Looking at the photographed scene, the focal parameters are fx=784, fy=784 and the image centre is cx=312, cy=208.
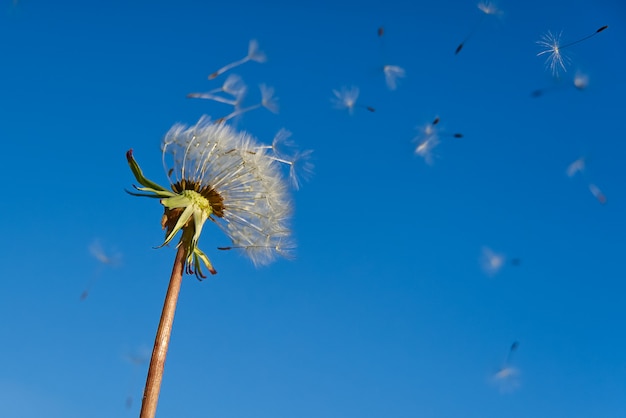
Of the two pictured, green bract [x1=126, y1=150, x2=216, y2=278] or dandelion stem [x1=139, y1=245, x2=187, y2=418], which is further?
green bract [x1=126, y1=150, x2=216, y2=278]

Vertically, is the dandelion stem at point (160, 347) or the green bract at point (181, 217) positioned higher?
the green bract at point (181, 217)

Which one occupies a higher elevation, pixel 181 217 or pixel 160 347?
→ pixel 181 217

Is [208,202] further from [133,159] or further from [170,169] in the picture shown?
[133,159]

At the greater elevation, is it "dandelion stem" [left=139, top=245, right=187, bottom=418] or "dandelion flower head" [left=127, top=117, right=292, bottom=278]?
"dandelion flower head" [left=127, top=117, right=292, bottom=278]

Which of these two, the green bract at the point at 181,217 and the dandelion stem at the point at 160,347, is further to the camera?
the green bract at the point at 181,217

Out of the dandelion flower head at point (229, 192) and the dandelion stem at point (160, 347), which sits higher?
the dandelion flower head at point (229, 192)

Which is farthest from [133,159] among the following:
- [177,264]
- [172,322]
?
[172,322]

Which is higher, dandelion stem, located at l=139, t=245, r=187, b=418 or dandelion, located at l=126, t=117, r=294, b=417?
dandelion, located at l=126, t=117, r=294, b=417

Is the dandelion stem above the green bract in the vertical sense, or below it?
below

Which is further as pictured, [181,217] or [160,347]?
[181,217]
